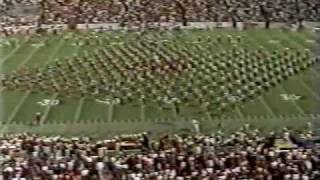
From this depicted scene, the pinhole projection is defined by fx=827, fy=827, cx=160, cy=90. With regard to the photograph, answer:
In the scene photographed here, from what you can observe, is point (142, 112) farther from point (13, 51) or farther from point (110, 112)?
point (13, 51)

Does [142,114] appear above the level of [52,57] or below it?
above

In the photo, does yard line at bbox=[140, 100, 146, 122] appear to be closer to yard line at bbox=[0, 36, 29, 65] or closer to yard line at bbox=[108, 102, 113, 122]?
yard line at bbox=[108, 102, 113, 122]

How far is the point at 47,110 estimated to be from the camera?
445 inches

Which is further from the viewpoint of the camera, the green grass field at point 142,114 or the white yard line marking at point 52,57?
the white yard line marking at point 52,57

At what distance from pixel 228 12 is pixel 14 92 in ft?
27.0

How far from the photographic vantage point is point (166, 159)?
7652mm

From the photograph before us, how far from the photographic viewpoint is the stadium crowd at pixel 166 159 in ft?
23.5

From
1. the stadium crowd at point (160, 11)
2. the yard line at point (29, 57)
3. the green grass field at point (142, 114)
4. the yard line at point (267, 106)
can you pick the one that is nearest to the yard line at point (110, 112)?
the green grass field at point (142, 114)

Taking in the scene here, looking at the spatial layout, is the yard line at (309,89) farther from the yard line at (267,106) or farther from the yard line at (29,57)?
the yard line at (29,57)

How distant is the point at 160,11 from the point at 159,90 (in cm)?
752

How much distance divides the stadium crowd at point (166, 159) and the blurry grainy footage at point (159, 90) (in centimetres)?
2

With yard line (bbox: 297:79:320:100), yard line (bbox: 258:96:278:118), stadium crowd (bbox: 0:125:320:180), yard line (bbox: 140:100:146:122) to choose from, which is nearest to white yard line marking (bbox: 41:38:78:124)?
yard line (bbox: 140:100:146:122)

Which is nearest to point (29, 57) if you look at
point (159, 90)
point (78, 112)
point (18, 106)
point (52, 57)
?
point (52, 57)

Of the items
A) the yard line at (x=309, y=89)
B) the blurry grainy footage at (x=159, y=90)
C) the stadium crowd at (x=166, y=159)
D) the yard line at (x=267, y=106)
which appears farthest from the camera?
the yard line at (x=309, y=89)
